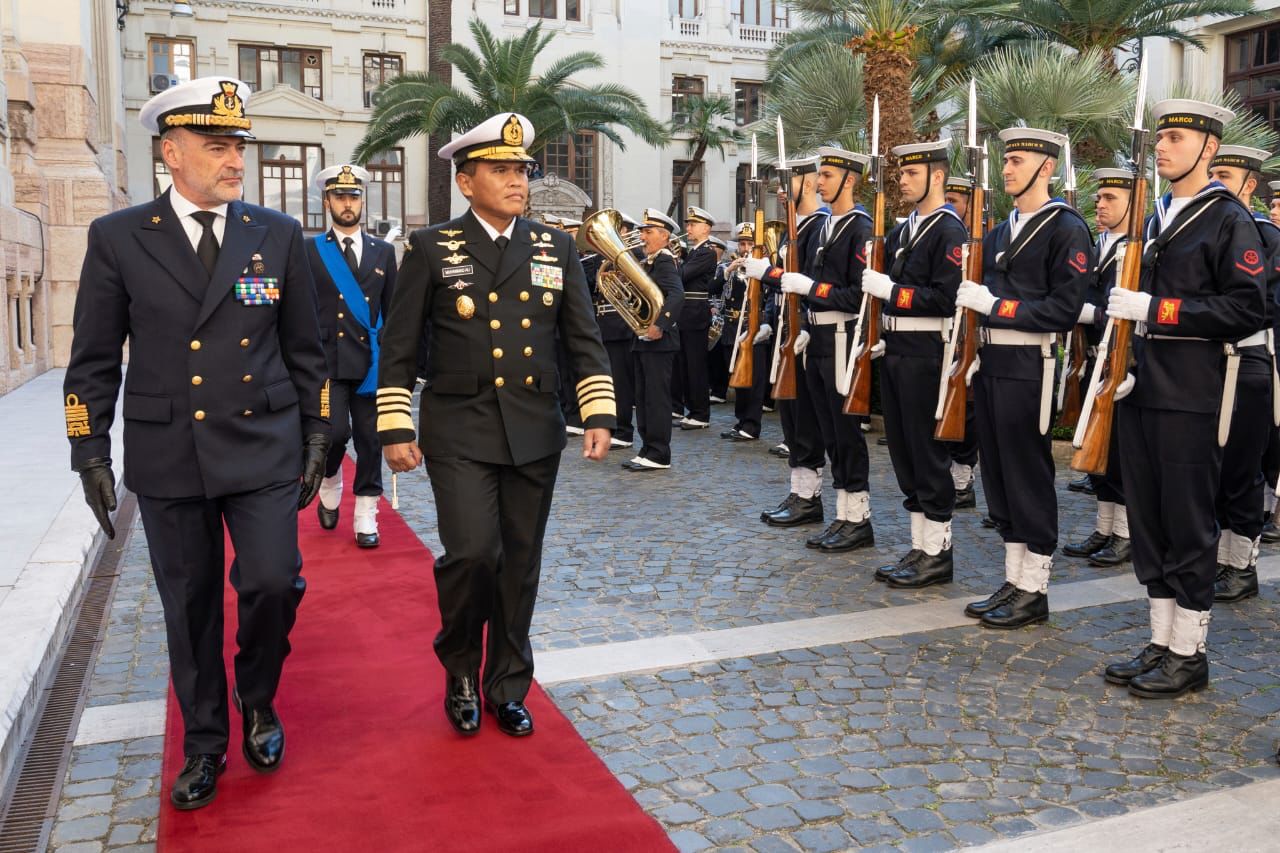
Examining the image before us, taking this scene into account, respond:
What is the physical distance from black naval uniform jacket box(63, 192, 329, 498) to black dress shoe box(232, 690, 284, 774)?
2.68 ft

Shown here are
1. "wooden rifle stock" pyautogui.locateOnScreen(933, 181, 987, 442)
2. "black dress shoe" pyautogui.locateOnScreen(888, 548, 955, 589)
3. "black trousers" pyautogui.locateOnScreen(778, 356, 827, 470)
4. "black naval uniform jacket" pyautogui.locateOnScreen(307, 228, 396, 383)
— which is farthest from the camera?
"black trousers" pyautogui.locateOnScreen(778, 356, 827, 470)

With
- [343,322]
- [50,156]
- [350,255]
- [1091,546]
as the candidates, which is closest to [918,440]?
[1091,546]

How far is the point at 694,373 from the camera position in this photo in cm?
1316

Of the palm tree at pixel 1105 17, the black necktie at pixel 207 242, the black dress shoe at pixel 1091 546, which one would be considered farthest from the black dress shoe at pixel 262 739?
the palm tree at pixel 1105 17

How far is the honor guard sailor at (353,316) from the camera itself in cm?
690

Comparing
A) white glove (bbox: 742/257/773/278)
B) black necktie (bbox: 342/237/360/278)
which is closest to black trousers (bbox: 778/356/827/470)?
white glove (bbox: 742/257/773/278)

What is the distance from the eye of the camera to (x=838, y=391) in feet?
22.9

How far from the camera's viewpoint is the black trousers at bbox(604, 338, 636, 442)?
37.6 feet

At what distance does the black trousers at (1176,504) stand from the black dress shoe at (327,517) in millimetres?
4792

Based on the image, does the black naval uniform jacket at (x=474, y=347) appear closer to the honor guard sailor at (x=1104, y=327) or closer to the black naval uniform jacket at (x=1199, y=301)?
the black naval uniform jacket at (x=1199, y=301)

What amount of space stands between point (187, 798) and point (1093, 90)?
1221 cm

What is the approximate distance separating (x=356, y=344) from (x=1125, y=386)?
13.5 ft

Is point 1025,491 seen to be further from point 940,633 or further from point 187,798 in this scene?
point 187,798

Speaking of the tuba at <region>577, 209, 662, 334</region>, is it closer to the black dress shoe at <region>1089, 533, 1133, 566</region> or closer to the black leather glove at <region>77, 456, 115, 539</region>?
the black dress shoe at <region>1089, 533, 1133, 566</region>
